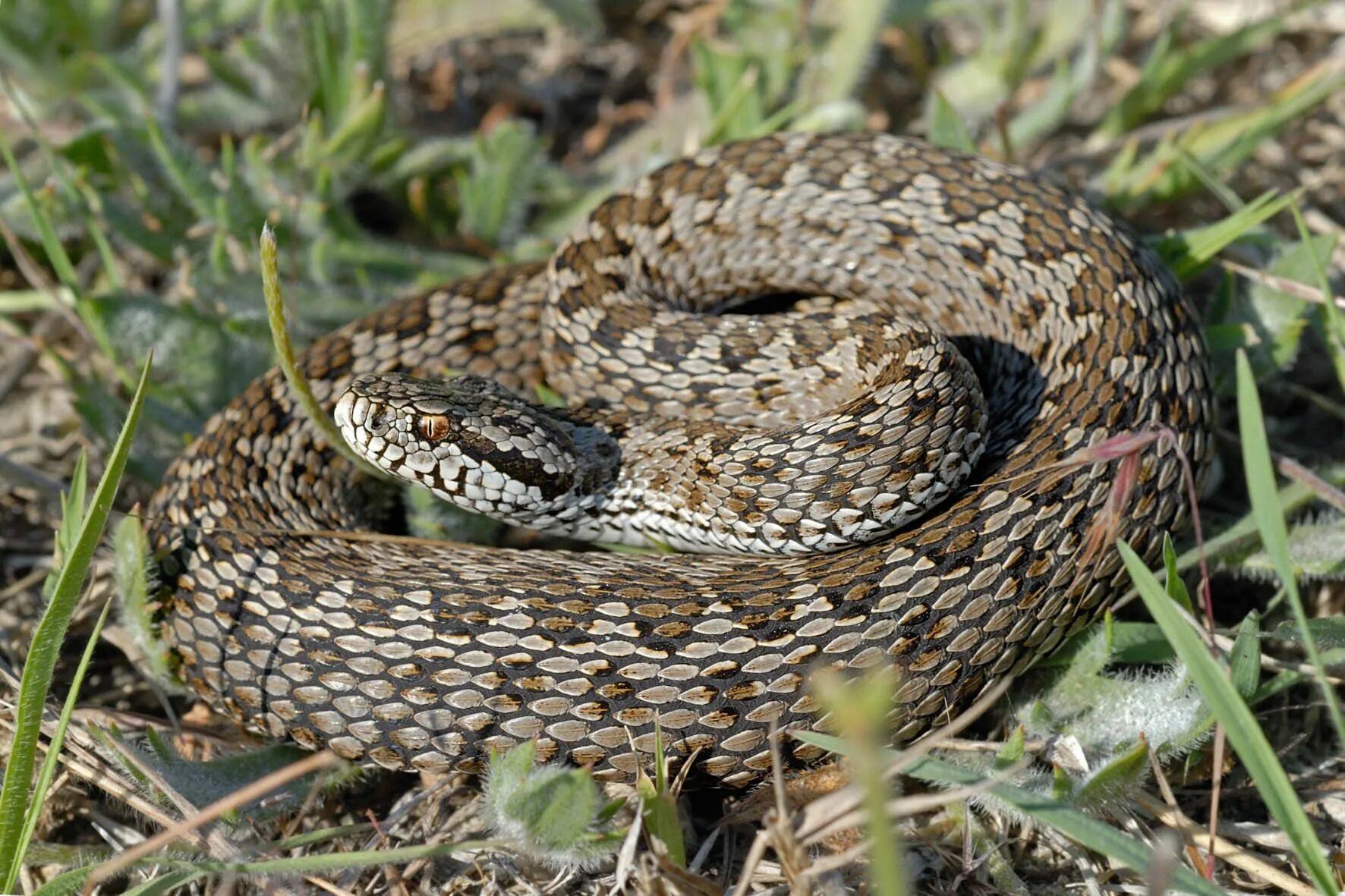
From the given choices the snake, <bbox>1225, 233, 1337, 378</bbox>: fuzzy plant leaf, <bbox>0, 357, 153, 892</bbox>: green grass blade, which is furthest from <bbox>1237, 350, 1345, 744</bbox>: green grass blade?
<bbox>0, 357, 153, 892</bbox>: green grass blade

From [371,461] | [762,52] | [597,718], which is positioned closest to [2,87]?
[371,461]

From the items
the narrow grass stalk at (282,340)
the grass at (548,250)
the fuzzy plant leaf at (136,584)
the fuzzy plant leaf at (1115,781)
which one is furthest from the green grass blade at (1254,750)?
the fuzzy plant leaf at (136,584)

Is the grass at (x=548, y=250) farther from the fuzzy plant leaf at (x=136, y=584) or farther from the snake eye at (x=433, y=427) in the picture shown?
the snake eye at (x=433, y=427)

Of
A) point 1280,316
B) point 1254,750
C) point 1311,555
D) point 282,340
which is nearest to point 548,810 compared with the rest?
point 282,340

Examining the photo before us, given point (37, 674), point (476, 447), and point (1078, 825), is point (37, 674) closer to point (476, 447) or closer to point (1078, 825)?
point (476, 447)

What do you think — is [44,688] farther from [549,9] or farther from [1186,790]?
[549,9]
